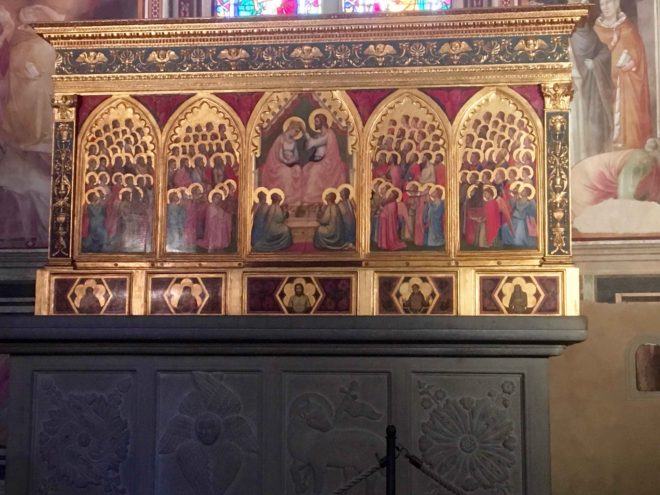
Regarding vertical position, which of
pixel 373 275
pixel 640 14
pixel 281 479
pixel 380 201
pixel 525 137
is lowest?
pixel 281 479

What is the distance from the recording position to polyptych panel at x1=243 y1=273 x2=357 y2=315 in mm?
7633

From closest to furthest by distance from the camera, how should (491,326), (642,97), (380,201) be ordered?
(491,326) → (380,201) → (642,97)

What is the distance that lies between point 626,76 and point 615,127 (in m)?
0.51

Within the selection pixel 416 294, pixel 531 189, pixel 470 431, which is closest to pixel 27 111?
pixel 416 294

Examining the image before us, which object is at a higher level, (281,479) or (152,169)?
(152,169)

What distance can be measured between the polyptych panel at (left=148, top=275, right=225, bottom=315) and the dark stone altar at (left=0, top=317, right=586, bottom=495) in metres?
0.21

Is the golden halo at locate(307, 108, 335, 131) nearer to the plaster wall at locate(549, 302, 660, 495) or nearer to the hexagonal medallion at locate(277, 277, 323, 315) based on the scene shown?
the hexagonal medallion at locate(277, 277, 323, 315)

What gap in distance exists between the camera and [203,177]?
7.95 metres

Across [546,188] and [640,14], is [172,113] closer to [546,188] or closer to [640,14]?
[546,188]

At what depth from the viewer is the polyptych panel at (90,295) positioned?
7812 millimetres

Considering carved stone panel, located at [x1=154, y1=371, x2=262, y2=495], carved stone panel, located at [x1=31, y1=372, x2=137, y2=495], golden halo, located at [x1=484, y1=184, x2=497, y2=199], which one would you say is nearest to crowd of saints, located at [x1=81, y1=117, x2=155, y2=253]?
carved stone panel, located at [x1=31, y1=372, x2=137, y2=495]

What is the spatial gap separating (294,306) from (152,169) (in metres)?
1.64

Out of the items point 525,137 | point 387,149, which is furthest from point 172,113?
point 525,137

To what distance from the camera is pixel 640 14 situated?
934cm
